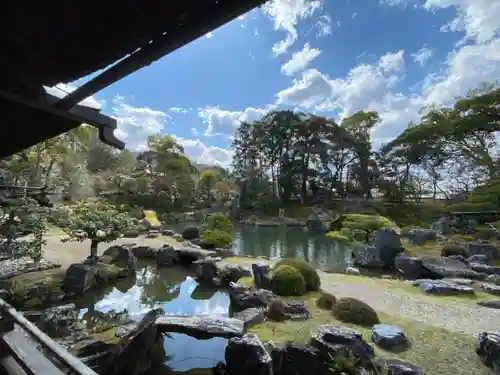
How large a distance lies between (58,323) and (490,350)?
17.0 ft

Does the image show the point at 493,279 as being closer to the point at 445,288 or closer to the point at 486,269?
the point at 486,269

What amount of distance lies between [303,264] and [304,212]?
59.1ft

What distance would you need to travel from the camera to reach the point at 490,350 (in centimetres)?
329

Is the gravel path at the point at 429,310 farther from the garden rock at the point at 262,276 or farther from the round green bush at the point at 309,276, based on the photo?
the garden rock at the point at 262,276

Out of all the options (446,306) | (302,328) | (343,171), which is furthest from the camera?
(343,171)

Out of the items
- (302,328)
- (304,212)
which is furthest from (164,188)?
(302,328)

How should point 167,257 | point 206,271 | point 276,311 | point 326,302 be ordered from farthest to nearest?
1. point 167,257
2. point 206,271
3. point 326,302
4. point 276,311

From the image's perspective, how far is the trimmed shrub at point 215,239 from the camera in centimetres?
1054

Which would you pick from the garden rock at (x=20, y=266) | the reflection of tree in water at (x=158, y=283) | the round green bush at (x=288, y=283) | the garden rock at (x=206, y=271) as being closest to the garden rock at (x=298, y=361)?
the round green bush at (x=288, y=283)

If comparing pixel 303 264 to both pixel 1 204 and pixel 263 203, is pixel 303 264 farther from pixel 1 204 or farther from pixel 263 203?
pixel 263 203

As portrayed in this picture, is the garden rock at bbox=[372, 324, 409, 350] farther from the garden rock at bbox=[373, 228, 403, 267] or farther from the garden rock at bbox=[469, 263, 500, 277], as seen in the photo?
the garden rock at bbox=[373, 228, 403, 267]

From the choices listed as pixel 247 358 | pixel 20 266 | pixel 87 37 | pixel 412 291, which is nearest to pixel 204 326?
pixel 247 358

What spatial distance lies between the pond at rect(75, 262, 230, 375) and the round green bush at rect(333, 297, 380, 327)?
5.63ft

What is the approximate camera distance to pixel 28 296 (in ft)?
18.0
